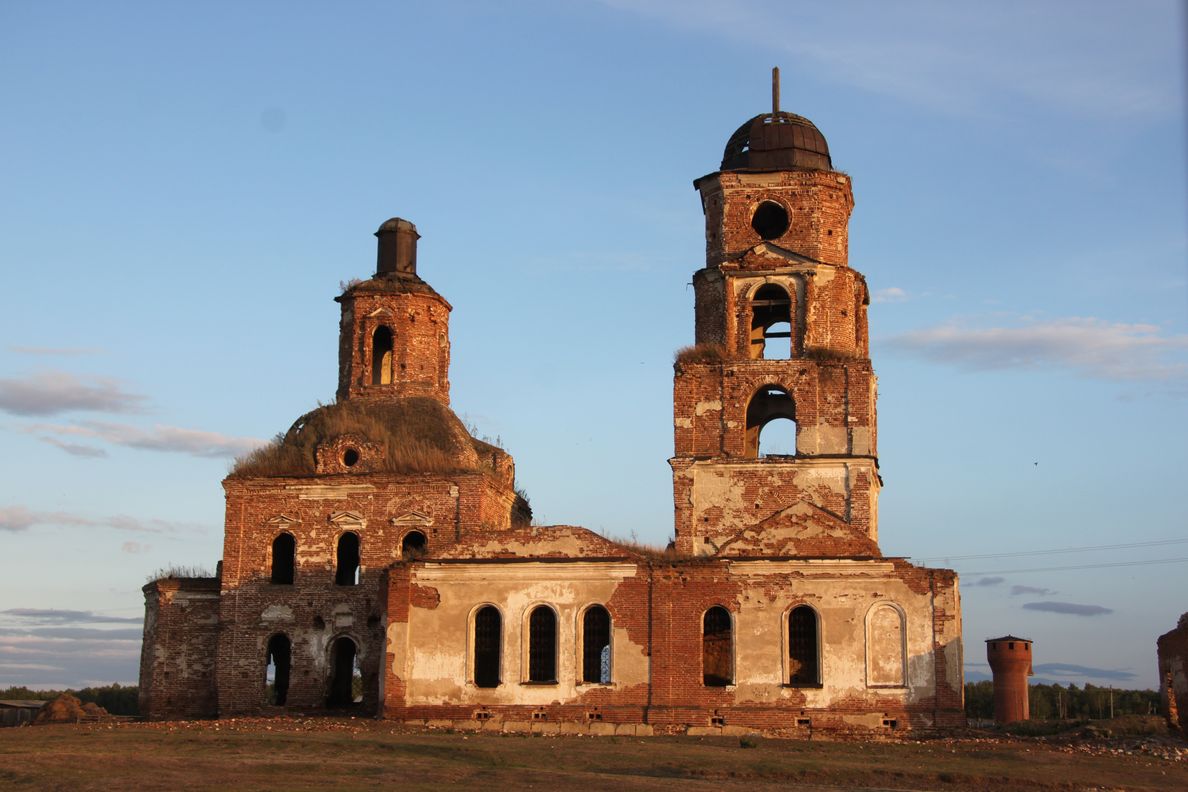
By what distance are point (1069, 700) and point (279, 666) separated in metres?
31.5

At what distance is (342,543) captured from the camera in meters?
32.3

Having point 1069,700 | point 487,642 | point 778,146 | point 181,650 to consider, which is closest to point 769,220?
point 778,146

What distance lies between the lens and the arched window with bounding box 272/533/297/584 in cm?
3231

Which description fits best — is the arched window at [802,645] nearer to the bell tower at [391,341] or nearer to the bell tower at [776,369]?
the bell tower at [776,369]

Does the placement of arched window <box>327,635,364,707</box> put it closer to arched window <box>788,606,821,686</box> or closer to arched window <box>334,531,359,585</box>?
arched window <box>334,531,359,585</box>

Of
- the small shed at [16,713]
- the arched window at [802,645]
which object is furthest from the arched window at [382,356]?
the small shed at [16,713]

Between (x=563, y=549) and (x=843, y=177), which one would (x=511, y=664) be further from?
(x=843, y=177)

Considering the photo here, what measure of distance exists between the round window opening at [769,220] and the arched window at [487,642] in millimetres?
9501

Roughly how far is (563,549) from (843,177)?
967 centimetres

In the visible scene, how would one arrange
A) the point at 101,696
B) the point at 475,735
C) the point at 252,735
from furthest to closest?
the point at 101,696
the point at 475,735
the point at 252,735

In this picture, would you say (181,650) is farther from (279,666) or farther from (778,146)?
(778,146)

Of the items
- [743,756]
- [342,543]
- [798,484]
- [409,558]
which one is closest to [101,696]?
[342,543]

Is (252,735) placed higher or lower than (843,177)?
lower

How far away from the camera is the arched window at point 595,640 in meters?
28.1
